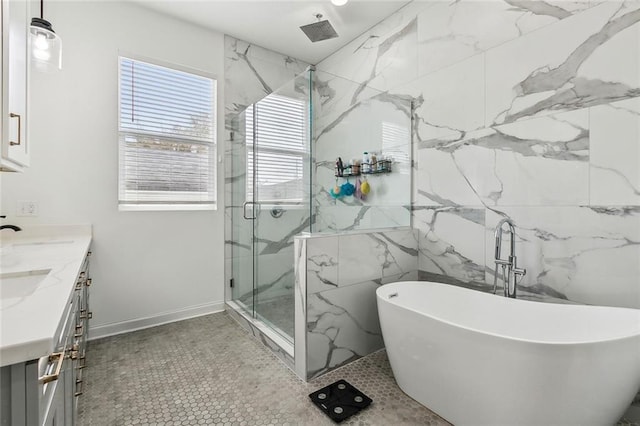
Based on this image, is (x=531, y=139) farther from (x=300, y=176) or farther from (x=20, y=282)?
(x=20, y=282)

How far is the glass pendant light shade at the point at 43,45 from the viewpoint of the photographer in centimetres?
165

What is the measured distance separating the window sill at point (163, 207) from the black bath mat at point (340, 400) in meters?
1.93

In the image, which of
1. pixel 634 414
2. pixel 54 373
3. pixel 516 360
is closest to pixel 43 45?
pixel 54 373

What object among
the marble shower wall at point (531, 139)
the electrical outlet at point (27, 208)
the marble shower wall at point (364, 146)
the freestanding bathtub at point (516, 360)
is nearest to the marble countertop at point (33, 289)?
the electrical outlet at point (27, 208)

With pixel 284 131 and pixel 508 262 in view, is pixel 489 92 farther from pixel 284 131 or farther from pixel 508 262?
pixel 284 131

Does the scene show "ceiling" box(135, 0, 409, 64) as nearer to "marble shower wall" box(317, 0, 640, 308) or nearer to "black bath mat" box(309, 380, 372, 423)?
"marble shower wall" box(317, 0, 640, 308)

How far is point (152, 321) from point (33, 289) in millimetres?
1771

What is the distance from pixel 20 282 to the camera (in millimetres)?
1117

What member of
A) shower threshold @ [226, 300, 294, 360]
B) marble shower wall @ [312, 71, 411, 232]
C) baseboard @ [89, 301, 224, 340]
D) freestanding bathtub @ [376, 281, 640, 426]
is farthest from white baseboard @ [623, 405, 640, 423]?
baseboard @ [89, 301, 224, 340]

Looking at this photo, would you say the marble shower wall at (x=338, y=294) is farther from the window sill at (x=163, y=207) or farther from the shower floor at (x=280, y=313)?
the window sill at (x=163, y=207)

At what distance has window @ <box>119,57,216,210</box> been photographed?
8.50 ft

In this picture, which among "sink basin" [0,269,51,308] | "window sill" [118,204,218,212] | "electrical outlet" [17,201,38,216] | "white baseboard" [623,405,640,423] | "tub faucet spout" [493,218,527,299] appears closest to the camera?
"sink basin" [0,269,51,308]

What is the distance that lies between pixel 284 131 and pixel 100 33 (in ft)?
5.56

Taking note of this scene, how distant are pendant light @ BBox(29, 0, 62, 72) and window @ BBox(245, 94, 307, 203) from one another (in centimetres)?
129
